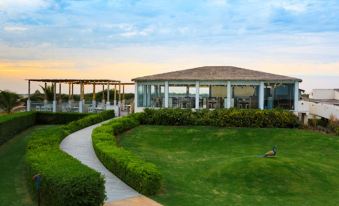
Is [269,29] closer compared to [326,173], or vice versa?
[326,173]

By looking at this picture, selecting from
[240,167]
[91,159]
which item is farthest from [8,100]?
[240,167]

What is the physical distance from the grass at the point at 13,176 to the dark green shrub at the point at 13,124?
1.66 feet

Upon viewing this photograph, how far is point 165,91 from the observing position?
33.0 metres

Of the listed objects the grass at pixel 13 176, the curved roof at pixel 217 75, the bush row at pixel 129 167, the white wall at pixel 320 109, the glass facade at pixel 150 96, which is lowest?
the grass at pixel 13 176

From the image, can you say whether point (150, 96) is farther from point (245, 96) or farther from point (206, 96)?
point (245, 96)

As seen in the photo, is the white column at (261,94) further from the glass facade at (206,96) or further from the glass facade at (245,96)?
the glass facade at (245,96)

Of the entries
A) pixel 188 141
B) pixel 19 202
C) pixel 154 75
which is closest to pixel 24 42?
pixel 154 75

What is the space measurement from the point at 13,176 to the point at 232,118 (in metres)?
15.5

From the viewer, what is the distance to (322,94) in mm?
47844

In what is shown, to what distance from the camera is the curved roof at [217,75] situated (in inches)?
1248

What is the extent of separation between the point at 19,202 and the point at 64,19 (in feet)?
54.2

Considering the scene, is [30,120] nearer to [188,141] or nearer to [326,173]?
[188,141]

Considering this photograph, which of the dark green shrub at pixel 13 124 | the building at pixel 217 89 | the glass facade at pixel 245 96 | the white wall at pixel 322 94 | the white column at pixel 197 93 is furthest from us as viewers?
the white wall at pixel 322 94

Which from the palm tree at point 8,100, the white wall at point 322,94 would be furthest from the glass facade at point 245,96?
the palm tree at point 8,100
